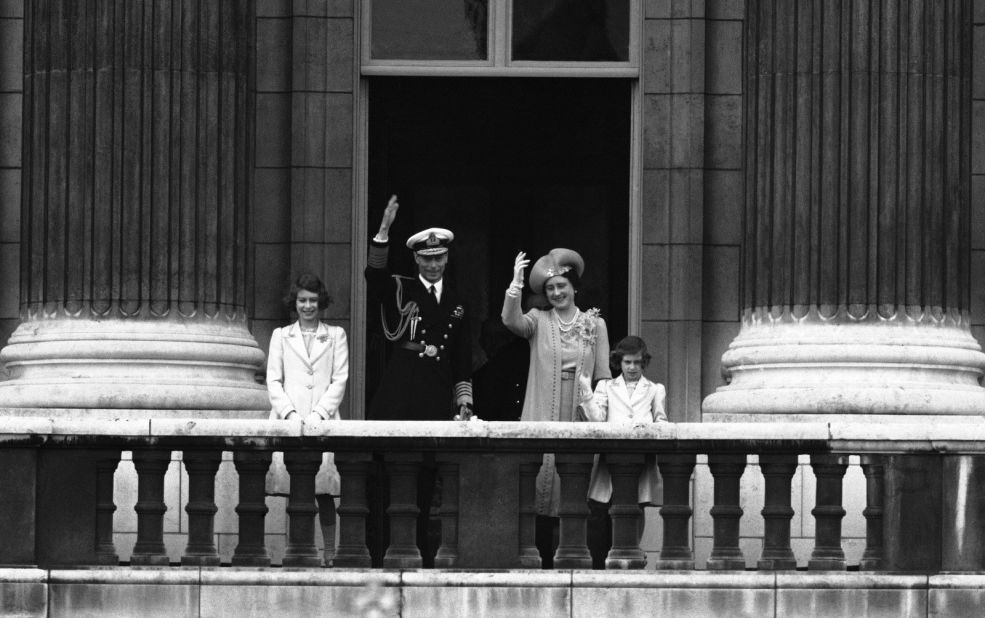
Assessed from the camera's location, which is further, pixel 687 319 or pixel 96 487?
pixel 687 319

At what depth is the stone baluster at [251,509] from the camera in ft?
51.0

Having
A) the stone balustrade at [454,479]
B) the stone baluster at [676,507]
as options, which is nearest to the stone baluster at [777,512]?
the stone balustrade at [454,479]

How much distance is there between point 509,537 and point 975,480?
306 centimetres

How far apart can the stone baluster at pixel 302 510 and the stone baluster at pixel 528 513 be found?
1325mm

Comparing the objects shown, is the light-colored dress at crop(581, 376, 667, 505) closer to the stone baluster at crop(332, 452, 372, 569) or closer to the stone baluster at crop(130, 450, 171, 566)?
the stone baluster at crop(332, 452, 372, 569)

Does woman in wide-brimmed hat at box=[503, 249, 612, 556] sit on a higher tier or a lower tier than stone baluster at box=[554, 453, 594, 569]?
higher

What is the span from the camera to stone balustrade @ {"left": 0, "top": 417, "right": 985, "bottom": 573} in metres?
15.5

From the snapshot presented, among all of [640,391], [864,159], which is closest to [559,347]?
[640,391]

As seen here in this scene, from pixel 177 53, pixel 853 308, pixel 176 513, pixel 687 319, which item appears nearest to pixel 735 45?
pixel 687 319

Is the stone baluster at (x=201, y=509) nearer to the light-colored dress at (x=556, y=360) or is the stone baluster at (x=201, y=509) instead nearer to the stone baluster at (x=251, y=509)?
→ the stone baluster at (x=251, y=509)

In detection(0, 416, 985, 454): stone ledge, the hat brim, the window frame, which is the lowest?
detection(0, 416, 985, 454): stone ledge

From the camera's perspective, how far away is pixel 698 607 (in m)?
15.3

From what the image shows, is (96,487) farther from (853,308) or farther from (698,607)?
(853,308)

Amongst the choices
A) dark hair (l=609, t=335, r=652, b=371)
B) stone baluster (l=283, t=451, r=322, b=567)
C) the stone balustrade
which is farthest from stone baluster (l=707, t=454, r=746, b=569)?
stone baluster (l=283, t=451, r=322, b=567)
